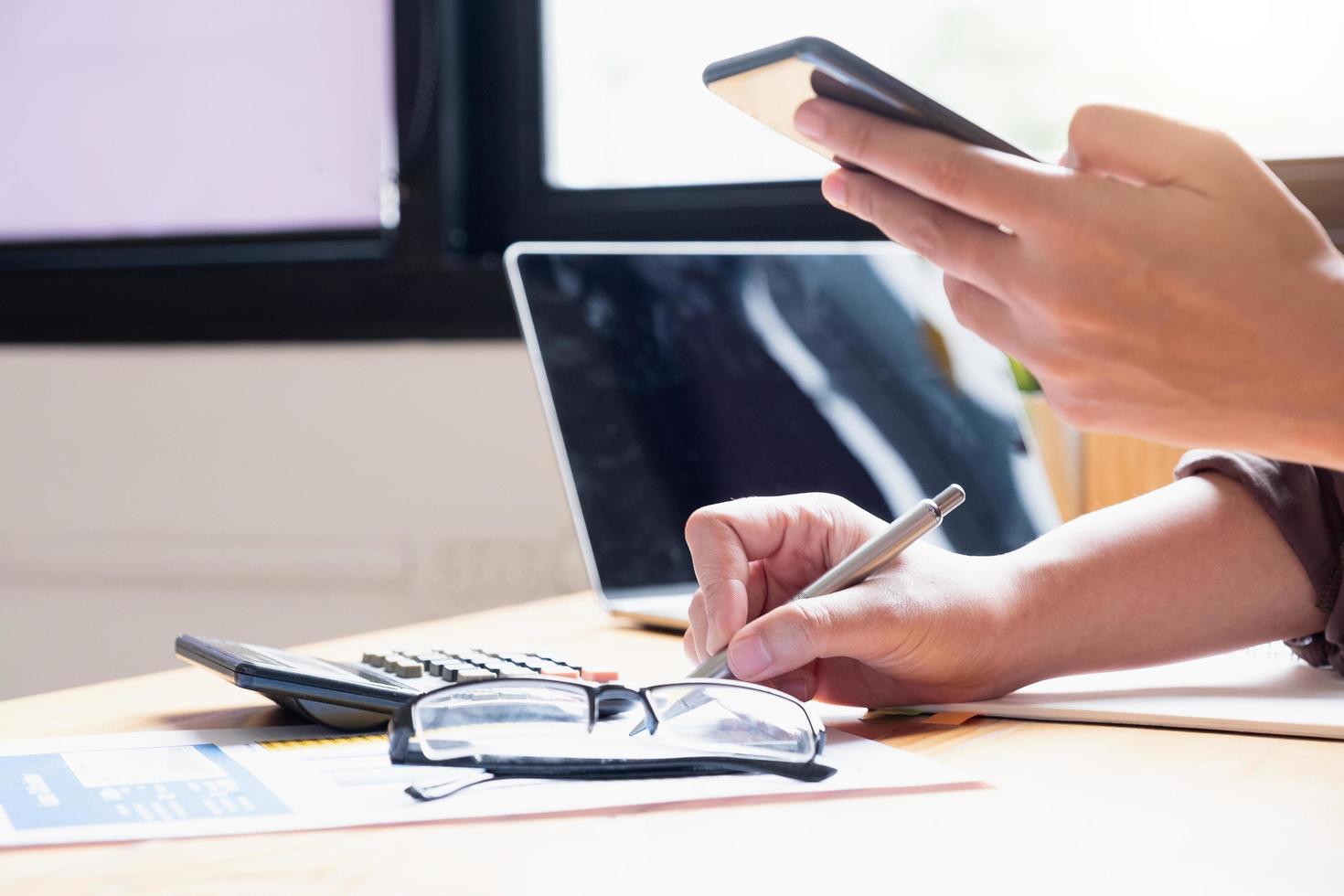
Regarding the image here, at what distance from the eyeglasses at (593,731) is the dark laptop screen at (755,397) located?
0.42 metres

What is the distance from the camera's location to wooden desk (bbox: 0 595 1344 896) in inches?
16.3

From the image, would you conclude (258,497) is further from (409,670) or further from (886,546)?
(886,546)

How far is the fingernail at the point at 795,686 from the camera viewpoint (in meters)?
0.65

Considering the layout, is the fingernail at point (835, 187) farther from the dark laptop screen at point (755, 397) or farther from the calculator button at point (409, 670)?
the dark laptop screen at point (755, 397)

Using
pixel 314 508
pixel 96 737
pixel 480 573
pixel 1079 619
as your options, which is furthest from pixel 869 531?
pixel 314 508

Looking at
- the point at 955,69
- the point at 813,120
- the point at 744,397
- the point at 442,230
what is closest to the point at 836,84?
the point at 813,120

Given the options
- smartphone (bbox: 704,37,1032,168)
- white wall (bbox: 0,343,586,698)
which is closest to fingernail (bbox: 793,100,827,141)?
smartphone (bbox: 704,37,1032,168)

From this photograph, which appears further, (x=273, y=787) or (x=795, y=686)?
(x=795, y=686)

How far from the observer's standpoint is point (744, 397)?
41.6 inches

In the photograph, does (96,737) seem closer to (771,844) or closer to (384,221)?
(771,844)

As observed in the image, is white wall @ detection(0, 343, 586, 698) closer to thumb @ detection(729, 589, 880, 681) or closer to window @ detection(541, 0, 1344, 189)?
window @ detection(541, 0, 1344, 189)

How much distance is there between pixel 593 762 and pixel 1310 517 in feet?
1.50

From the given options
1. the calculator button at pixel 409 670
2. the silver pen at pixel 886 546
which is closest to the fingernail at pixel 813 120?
the silver pen at pixel 886 546

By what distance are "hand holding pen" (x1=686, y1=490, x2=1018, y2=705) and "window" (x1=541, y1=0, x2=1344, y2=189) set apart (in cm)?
67
